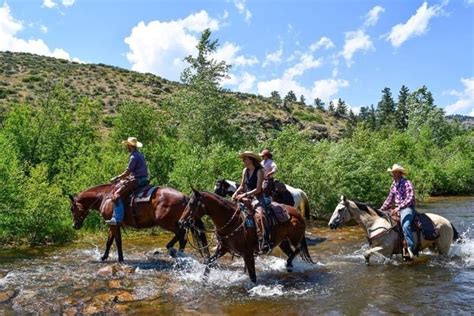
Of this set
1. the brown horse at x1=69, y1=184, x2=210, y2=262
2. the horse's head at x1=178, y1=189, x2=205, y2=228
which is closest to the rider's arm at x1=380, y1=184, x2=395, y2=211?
the brown horse at x1=69, y1=184, x2=210, y2=262

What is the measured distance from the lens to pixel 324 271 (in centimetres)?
1114

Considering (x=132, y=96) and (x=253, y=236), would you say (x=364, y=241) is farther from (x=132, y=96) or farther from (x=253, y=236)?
(x=132, y=96)

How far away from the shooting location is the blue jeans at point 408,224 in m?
11.6

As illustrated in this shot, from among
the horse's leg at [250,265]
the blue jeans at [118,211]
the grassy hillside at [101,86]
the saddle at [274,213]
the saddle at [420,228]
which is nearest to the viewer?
the horse's leg at [250,265]

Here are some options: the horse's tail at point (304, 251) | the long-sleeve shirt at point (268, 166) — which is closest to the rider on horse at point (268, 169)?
the long-sleeve shirt at point (268, 166)

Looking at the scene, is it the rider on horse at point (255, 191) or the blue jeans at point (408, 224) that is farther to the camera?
the blue jeans at point (408, 224)

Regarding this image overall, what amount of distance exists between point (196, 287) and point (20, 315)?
3.34 meters

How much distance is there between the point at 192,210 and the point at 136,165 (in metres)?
3.23

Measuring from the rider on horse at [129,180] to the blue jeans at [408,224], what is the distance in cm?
685

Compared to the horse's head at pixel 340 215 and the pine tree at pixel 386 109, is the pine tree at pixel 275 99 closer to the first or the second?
the pine tree at pixel 386 109

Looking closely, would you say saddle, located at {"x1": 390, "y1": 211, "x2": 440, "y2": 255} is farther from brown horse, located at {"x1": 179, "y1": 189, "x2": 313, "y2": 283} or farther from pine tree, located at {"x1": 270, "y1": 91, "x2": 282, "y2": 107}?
pine tree, located at {"x1": 270, "y1": 91, "x2": 282, "y2": 107}

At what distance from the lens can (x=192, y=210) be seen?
9.11 meters

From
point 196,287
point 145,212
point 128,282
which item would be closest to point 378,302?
point 196,287

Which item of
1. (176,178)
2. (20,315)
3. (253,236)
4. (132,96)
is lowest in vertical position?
(20,315)
